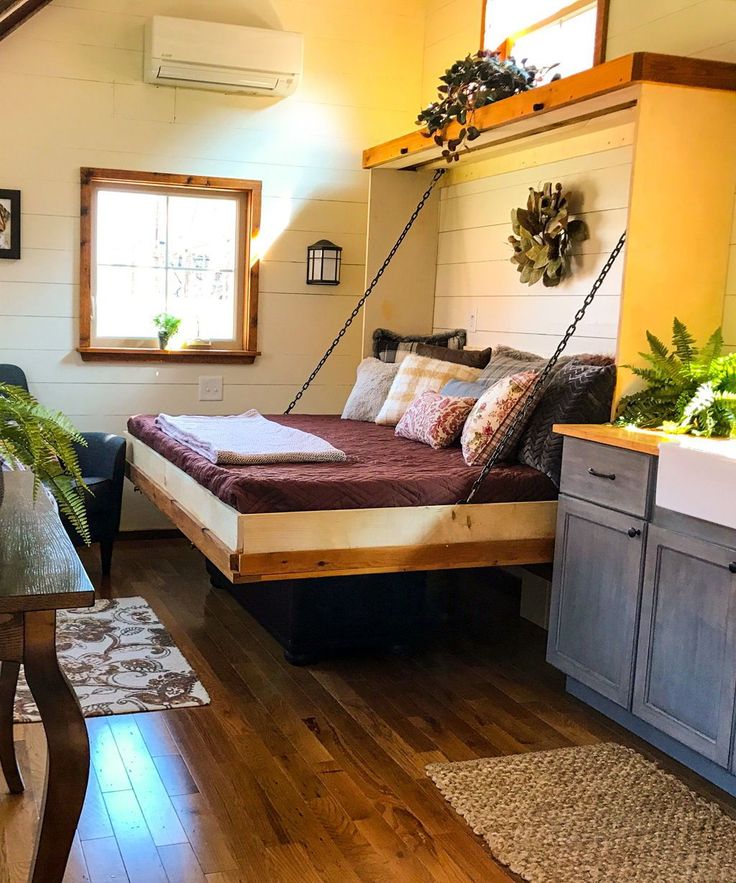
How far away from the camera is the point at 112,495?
457 centimetres

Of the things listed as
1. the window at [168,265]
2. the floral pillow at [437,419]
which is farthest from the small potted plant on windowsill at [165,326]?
the floral pillow at [437,419]

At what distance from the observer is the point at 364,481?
10.8 feet

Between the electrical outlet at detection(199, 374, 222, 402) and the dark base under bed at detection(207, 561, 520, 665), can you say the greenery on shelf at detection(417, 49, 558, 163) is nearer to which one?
the dark base under bed at detection(207, 561, 520, 665)

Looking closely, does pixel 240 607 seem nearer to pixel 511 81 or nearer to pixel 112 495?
pixel 112 495

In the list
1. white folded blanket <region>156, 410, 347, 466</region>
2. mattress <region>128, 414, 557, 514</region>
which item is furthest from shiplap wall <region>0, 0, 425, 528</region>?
mattress <region>128, 414, 557, 514</region>

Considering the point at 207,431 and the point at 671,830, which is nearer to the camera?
the point at 671,830

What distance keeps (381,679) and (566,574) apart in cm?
75

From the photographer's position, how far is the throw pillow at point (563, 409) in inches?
138

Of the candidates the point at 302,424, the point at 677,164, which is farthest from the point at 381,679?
the point at 677,164

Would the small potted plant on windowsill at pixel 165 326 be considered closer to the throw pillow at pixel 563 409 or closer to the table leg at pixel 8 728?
the throw pillow at pixel 563 409

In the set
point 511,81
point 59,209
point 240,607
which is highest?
point 511,81

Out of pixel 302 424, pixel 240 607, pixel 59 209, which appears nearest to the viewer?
pixel 240 607

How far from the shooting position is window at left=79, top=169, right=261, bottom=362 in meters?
5.23

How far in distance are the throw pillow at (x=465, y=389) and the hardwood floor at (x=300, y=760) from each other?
983 millimetres
